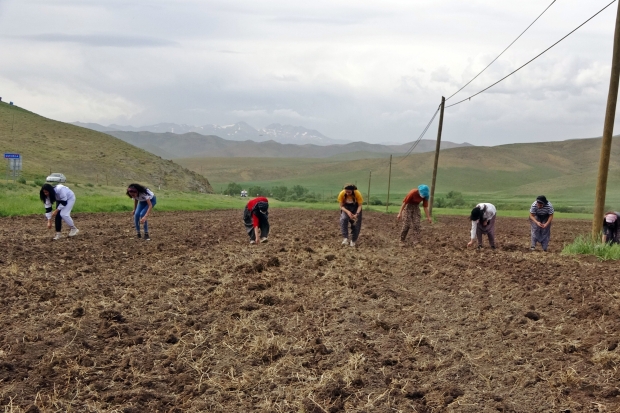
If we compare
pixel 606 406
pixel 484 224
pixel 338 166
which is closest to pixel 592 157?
pixel 338 166

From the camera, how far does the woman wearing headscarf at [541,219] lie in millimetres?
14429

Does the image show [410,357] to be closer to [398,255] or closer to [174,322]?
[174,322]

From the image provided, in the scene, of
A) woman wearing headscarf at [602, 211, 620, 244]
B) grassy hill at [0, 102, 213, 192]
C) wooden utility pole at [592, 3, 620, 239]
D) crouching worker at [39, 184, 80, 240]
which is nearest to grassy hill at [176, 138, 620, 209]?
grassy hill at [0, 102, 213, 192]

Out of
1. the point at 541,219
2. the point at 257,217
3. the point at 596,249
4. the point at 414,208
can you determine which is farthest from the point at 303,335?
the point at 541,219

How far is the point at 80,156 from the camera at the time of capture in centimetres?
7625

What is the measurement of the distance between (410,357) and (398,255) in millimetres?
7883

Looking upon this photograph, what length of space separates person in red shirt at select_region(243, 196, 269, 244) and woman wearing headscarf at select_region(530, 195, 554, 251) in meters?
6.04

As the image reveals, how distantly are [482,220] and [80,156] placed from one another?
69.6m

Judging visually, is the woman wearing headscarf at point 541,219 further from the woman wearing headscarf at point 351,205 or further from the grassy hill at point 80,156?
the grassy hill at point 80,156

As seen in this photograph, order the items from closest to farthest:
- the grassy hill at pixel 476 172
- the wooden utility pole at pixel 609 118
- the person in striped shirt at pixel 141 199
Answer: the wooden utility pole at pixel 609 118 → the person in striped shirt at pixel 141 199 → the grassy hill at pixel 476 172

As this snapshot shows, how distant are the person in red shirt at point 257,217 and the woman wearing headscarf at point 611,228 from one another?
7736 mm

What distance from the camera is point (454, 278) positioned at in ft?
34.0

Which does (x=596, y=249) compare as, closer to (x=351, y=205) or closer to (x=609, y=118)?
(x=609, y=118)

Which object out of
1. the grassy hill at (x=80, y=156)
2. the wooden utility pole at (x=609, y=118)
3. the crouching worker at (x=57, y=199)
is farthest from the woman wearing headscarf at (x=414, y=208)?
the grassy hill at (x=80, y=156)
